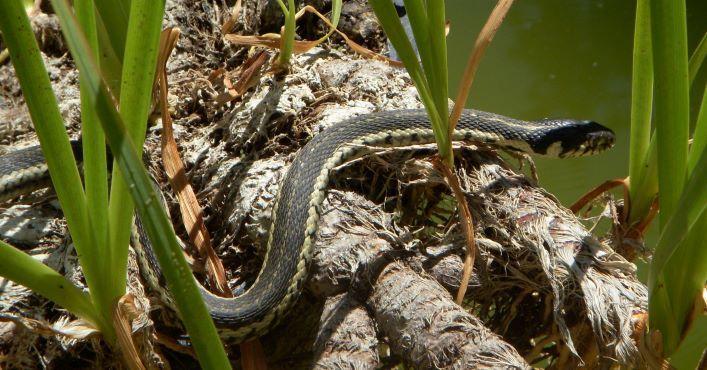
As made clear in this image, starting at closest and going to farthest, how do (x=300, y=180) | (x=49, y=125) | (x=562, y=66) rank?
1. (x=49, y=125)
2. (x=300, y=180)
3. (x=562, y=66)

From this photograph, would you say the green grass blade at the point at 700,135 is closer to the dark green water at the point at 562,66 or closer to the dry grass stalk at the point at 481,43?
the dry grass stalk at the point at 481,43

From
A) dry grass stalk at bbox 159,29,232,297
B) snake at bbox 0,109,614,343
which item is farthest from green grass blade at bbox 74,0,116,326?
dry grass stalk at bbox 159,29,232,297

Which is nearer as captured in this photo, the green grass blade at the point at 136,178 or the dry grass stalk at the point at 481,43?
the green grass blade at the point at 136,178

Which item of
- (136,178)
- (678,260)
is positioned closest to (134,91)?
(136,178)

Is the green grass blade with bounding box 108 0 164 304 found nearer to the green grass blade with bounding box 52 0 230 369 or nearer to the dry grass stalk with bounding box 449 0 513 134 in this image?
the green grass blade with bounding box 52 0 230 369

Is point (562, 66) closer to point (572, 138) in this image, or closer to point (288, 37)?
point (572, 138)

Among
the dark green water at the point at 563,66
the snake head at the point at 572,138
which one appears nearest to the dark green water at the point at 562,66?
the dark green water at the point at 563,66
